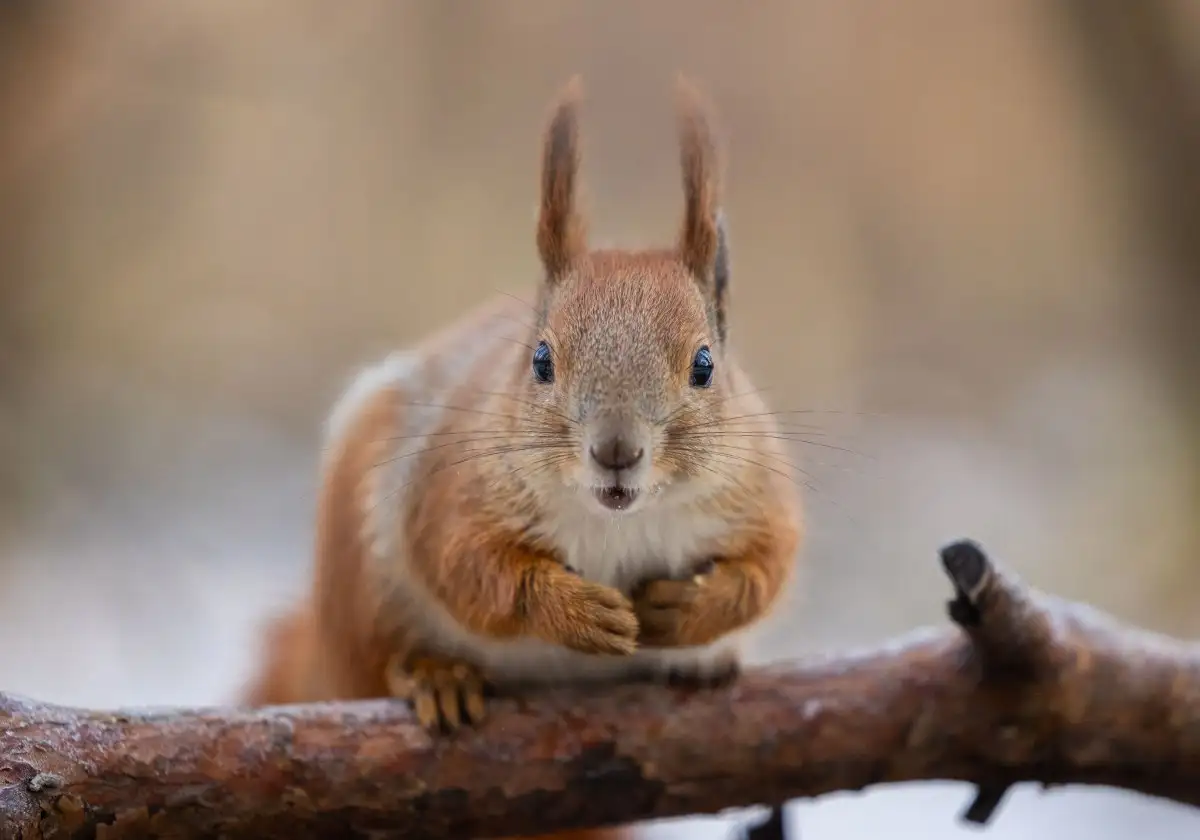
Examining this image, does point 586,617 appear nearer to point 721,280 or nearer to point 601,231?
point 721,280

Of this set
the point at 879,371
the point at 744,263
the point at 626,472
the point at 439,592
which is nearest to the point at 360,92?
the point at 744,263

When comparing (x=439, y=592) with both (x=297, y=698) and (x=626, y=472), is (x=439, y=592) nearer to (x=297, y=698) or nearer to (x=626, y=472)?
(x=626, y=472)

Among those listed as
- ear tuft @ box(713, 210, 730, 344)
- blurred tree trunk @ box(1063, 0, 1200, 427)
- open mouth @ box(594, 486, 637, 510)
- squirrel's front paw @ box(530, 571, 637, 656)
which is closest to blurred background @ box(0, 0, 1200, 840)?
blurred tree trunk @ box(1063, 0, 1200, 427)

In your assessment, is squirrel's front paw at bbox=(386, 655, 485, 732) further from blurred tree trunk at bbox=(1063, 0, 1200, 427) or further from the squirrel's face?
blurred tree trunk at bbox=(1063, 0, 1200, 427)

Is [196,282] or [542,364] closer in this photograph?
[542,364]

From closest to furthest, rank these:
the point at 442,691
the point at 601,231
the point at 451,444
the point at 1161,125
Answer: the point at 442,691 → the point at 451,444 → the point at 601,231 → the point at 1161,125

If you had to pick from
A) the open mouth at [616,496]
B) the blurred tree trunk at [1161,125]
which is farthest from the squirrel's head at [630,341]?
the blurred tree trunk at [1161,125]

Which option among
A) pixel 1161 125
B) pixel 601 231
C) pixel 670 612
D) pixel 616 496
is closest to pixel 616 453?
pixel 616 496
